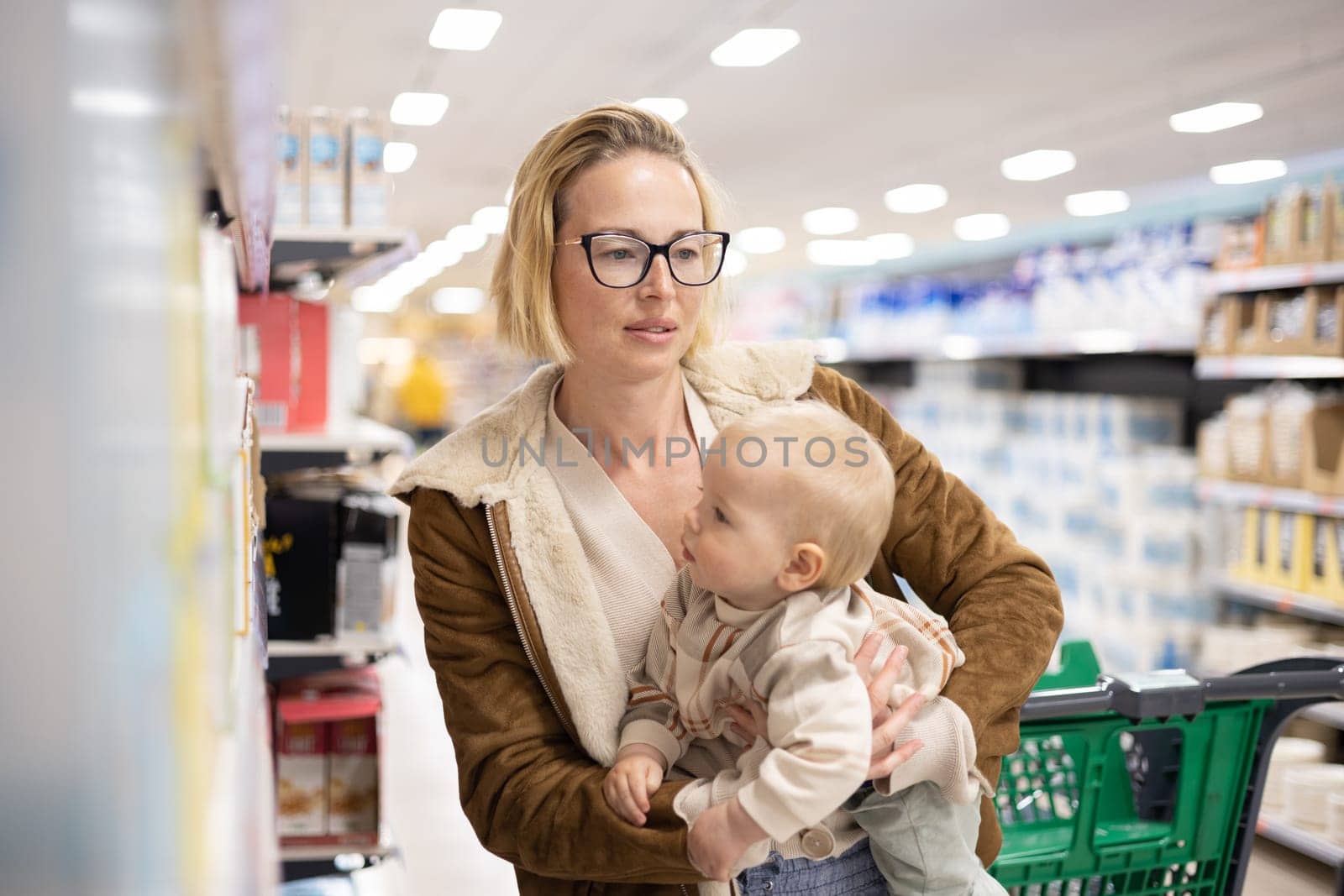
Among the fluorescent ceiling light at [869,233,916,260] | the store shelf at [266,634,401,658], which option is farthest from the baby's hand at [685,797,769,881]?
the fluorescent ceiling light at [869,233,916,260]

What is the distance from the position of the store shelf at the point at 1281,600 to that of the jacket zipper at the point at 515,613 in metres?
3.91

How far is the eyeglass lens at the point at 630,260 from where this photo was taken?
1.42m

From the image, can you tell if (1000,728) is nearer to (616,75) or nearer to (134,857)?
(134,857)

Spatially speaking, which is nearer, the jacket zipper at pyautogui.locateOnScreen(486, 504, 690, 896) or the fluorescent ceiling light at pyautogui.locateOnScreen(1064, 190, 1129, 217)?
the jacket zipper at pyautogui.locateOnScreen(486, 504, 690, 896)

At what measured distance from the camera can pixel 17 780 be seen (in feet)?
0.71

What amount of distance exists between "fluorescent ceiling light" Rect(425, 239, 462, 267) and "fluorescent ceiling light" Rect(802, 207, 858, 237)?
180 inches

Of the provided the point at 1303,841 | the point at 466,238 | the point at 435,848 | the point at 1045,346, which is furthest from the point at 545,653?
the point at 466,238

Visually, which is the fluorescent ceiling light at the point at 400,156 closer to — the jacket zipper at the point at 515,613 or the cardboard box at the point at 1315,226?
the cardboard box at the point at 1315,226

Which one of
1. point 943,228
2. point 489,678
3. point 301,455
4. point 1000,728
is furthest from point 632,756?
point 943,228

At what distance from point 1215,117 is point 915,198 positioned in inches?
125

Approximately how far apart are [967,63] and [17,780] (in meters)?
5.77

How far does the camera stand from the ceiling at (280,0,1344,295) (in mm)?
4719

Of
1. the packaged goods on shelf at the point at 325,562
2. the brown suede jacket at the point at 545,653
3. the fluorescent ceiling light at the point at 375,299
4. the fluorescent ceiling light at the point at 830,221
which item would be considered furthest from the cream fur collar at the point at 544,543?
the fluorescent ceiling light at the point at 375,299

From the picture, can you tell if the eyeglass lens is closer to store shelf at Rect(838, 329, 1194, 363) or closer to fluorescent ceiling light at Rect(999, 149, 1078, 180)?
store shelf at Rect(838, 329, 1194, 363)
